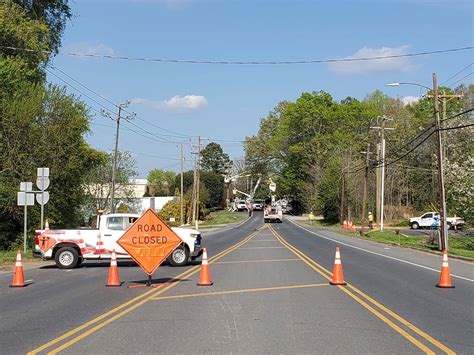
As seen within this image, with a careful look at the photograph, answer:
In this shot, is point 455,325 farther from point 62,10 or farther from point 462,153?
point 462,153

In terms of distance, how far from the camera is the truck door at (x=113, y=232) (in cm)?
1948

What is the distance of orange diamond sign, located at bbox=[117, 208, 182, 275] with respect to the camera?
14.2 metres

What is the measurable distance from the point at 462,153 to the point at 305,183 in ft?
162

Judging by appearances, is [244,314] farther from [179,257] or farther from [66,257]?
[66,257]

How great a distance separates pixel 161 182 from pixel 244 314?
144068 mm

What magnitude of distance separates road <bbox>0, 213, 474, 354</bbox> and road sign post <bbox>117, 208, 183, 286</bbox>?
2.59ft

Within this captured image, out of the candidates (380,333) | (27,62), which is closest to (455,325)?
(380,333)

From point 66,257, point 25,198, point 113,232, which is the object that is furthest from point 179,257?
point 25,198

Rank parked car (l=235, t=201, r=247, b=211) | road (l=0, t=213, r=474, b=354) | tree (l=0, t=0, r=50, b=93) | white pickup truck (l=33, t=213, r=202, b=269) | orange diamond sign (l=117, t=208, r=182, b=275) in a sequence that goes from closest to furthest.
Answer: road (l=0, t=213, r=474, b=354), orange diamond sign (l=117, t=208, r=182, b=275), white pickup truck (l=33, t=213, r=202, b=269), tree (l=0, t=0, r=50, b=93), parked car (l=235, t=201, r=247, b=211)

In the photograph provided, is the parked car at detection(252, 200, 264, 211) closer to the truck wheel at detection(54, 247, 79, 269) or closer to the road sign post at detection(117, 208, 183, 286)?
the truck wheel at detection(54, 247, 79, 269)

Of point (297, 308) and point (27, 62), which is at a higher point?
point (27, 62)

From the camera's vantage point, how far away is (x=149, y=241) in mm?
14375

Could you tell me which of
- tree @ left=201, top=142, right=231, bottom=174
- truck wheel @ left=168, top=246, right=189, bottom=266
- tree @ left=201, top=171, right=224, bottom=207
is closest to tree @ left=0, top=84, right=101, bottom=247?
truck wheel @ left=168, top=246, right=189, bottom=266

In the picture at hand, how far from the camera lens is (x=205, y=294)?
41.3 ft
